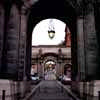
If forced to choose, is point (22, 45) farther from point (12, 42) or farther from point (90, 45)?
point (90, 45)

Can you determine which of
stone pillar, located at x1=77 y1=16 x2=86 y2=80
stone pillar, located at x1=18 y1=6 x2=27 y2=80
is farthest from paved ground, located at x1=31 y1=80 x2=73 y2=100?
stone pillar, located at x1=77 y1=16 x2=86 y2=80

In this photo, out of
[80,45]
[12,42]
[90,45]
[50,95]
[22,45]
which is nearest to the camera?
[90,45]

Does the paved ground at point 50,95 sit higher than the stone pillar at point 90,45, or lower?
lower

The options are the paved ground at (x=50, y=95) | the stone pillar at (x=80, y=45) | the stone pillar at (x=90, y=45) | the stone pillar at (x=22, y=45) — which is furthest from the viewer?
the stone pillar at (x=80, y=45)

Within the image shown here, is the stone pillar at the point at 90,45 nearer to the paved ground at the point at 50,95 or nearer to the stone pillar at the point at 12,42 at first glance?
the paved ground at the point at 50,95

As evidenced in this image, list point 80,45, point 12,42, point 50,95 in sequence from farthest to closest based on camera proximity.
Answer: point 50,95, point 80,45, point 12,42

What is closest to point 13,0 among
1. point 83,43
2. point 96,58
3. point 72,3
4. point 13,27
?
point 13,27

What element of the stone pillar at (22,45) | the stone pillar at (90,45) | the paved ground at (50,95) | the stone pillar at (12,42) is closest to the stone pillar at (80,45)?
the stone pillar at (90,45)

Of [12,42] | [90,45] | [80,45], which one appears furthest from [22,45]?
[90,45]

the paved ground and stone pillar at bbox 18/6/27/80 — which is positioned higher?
stone pillar at bbox 18/6/27/80

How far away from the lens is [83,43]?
13266 mm

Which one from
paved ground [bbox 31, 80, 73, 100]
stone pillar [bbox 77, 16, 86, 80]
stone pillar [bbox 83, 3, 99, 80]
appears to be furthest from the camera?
stone pillar [bbox 77, 16, 86, 80]

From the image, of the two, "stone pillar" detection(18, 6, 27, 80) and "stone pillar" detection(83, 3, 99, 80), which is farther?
"stone pillar" detection(18, 6, 27, 80)

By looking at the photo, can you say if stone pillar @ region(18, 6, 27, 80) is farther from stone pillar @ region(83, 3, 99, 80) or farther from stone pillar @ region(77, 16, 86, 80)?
stone pillar @ region(83, 3, 99, 80)
